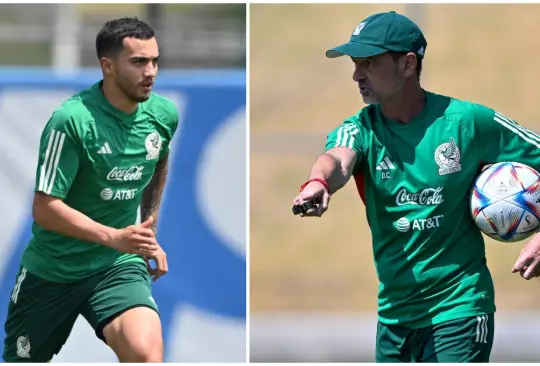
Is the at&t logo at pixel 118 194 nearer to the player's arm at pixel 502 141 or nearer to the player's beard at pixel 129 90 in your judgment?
the player's beard at pixel 129 90

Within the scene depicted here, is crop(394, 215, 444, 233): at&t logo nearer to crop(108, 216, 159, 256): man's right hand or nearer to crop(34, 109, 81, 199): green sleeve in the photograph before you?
crop(108, 216, 159, 256): man's right hand

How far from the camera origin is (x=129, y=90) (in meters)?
5.74

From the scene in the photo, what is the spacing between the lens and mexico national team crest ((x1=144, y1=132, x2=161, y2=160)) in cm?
585

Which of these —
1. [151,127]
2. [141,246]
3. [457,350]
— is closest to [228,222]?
[151,127]

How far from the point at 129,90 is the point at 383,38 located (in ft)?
5.27

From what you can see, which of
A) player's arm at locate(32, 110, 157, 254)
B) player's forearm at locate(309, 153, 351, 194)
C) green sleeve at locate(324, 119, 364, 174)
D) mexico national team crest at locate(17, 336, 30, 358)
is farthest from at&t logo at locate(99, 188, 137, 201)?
player's forearm at locate(309, 153, 351, 194)

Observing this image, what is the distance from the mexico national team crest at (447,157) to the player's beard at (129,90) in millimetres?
1760

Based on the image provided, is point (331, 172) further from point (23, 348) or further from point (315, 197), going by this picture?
point (23, 348)

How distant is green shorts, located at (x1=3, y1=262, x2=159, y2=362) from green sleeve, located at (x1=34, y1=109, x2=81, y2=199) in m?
0.56

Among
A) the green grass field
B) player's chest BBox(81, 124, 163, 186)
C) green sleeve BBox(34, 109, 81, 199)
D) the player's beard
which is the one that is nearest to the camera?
green sleeve BBox(34, 109, 81, 199)

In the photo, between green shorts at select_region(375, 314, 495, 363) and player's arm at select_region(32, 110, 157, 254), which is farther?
player's arm at select_region(32, 110, 157, 254)

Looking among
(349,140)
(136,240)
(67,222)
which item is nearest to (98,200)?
(67,222)

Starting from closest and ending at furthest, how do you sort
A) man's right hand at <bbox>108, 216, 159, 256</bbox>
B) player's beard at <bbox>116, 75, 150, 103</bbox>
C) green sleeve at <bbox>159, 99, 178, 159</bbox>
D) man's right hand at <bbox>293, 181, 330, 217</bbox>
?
man's right hand at <bbox>293, 181, 330, 217</bbox>
man's right hand at <bbox>108, 216, 159, 256</bbox>
player's beard at <bbox>116, 75, 150, 103</bbox>
green sleeve at <bbox>159, 99, 178, 159</bbox>

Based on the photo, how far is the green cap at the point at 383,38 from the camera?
187 inches
